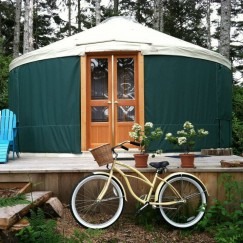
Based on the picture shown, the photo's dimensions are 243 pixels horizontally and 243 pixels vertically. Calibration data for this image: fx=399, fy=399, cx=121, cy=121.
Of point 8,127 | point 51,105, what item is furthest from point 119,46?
point 8,127

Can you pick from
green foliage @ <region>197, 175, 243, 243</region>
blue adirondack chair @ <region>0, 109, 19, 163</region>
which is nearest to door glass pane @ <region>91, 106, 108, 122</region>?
blue adirondack chair @ <region>0, 109, 19, 163</region>

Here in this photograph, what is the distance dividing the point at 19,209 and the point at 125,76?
3155mm

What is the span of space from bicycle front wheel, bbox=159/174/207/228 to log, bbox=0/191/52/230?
3.32 feet

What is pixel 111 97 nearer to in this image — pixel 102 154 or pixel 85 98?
pixel 85 98

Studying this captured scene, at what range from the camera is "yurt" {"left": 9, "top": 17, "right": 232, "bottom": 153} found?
5594mm

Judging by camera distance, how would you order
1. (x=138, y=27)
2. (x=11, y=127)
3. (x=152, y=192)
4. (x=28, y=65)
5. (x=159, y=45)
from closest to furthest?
(x=152, y=192), (x=11, y=127), (x=159, y=45), (x=28, y=65), (x=138, y=27)

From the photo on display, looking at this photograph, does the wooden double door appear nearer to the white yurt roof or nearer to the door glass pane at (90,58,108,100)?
the door glass pane at (90,58,108,100)

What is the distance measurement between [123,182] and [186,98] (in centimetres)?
239

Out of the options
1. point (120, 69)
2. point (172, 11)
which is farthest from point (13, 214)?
point (172, 11)

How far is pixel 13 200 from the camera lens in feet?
10.6

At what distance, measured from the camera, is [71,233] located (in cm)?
315

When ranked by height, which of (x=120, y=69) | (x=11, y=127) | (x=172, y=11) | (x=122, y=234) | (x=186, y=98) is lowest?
(x=122, y=234)

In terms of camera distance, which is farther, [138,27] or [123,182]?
[138,27]

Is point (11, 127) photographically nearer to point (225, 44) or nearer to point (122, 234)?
point (122, 234)
